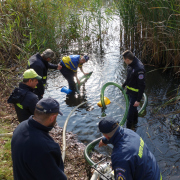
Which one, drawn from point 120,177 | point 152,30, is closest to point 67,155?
point 120,177

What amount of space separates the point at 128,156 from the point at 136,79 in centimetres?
297

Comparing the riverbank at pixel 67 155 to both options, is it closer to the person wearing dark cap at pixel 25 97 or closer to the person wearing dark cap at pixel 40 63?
the person wearing dark cap at pixel 25 97

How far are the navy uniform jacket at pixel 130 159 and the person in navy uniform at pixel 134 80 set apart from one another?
2466mm

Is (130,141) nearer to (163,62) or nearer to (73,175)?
(73,175)

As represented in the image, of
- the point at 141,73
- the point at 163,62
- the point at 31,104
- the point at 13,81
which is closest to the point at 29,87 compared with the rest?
the point at 31,104

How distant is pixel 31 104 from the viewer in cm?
382

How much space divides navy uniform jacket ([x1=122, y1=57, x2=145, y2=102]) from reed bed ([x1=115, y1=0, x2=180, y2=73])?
7.44 feet

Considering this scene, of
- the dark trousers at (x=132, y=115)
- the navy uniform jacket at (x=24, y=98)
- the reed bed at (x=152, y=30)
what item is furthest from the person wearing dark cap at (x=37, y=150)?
the reed bed at (x=152, y=30)

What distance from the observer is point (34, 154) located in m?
2.10

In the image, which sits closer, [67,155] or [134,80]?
[67,155]

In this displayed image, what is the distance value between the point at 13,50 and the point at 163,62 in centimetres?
669

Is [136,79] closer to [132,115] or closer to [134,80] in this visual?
[134,80]

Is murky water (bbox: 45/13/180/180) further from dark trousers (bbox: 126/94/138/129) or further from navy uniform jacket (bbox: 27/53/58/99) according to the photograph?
navy uniform jacket (bbox: 27/53/58/99)

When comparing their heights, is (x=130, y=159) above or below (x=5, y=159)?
above
